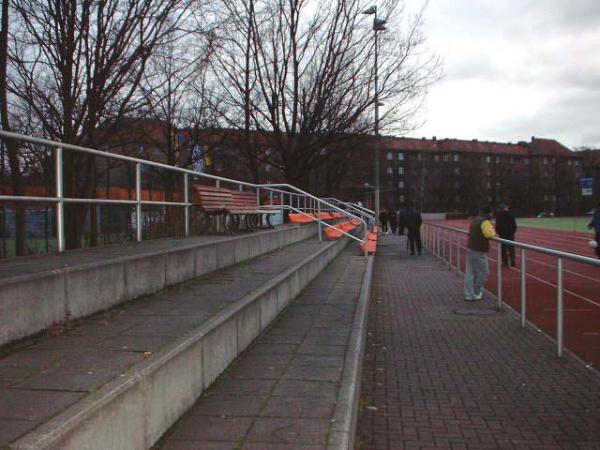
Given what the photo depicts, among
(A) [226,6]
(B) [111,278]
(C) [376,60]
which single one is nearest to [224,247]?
(B) [111,278]

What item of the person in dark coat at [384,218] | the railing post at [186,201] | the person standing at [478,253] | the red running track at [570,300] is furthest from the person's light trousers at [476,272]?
the person in dark coat at [384,218]

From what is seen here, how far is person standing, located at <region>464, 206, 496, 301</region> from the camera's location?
1075 centimetres

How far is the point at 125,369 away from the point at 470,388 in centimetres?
343

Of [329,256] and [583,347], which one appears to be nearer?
[583,347]

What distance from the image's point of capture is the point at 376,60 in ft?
73.5

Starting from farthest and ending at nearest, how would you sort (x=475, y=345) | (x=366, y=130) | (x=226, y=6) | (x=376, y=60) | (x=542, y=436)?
1. (x=366, y=130)
2. (x=376, y=60)
3. (x=226, y=6)
4. (x=475, y=345)
5. (x=542, y=436)

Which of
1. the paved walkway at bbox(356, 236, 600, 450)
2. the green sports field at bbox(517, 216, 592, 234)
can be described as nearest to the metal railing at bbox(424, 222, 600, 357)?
the paved walkway at bbox(356, 236, 600, 450)

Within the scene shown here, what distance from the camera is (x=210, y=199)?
1015 centimetres

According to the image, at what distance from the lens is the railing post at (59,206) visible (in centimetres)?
586

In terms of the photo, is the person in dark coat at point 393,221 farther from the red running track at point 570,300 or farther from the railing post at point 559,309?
the railing post at point 559,309

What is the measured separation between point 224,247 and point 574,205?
108m

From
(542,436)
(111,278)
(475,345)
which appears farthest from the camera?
(475,345)

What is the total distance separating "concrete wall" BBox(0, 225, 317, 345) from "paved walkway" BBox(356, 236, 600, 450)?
224cm

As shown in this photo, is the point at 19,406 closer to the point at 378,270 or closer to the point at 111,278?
the point at 111,278
